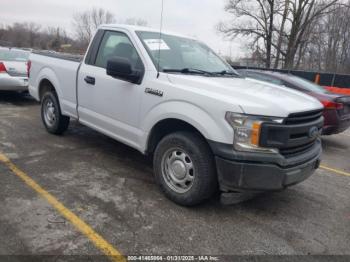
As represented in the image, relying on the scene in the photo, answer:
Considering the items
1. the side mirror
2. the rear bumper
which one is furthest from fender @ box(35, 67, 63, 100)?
the rear bumper

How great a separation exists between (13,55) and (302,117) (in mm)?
8827

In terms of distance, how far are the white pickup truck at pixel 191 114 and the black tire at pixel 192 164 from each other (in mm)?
11

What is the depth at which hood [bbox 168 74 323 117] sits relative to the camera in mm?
3236

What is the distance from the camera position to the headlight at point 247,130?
319cm

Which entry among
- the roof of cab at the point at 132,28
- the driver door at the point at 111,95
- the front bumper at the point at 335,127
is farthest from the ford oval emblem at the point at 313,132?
the front bumper at the point at 335,127

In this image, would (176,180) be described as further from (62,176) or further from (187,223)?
(62,176)

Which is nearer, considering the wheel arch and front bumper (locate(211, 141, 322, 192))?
front bumper (locate(211, 141, 322, 192))

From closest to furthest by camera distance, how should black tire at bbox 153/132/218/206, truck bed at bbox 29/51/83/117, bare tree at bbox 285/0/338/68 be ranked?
black tire at bbox 153/132/218/206
truck bed at bbox 29/51/83/117
bare tree at bbox 285/0/338/68

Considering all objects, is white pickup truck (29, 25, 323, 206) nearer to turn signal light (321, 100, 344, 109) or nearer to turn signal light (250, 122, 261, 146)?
turn signal light (250, 122, 261, 146)

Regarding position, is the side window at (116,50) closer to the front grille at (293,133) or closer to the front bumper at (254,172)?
the front bumper at (254,172)

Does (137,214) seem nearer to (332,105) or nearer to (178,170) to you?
(178,170)

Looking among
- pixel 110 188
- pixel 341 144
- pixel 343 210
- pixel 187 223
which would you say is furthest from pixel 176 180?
pixel 341 144

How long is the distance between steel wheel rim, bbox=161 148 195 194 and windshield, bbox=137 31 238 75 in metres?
1.05

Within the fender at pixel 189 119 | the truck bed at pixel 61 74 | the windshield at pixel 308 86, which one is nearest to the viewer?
the fender at pixel 189 119
